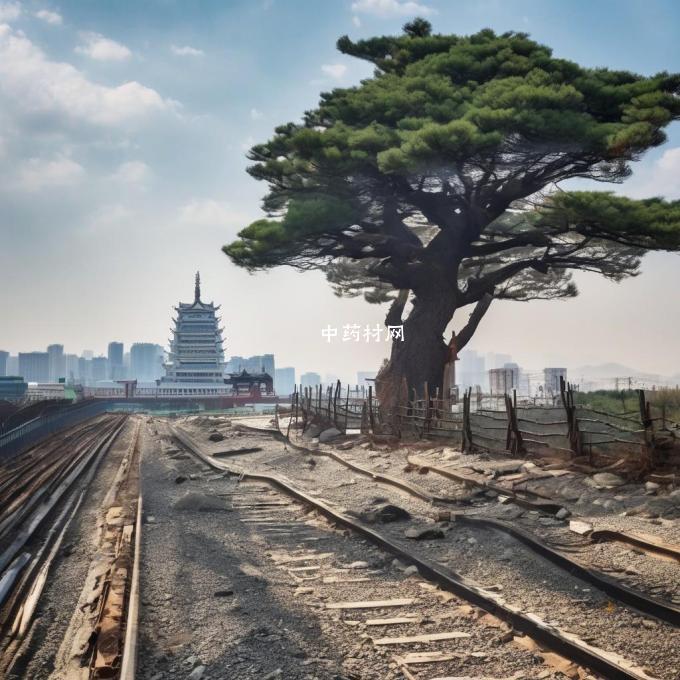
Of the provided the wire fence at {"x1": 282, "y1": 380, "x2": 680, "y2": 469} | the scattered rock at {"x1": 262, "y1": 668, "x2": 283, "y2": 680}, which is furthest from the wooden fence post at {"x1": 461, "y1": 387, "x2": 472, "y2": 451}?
the scattered rock at {"x1": 262, "y1": 668, "x2": 283, "y2": 680}

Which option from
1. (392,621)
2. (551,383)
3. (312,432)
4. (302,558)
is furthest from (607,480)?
(551,383)

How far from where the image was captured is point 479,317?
2569 centimetres

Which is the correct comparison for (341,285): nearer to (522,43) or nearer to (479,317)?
(479,317)

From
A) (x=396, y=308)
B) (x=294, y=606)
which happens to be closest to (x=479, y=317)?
(x=396, y=308)

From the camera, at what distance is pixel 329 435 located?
72.4 ft

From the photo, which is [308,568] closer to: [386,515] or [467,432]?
[386,515]

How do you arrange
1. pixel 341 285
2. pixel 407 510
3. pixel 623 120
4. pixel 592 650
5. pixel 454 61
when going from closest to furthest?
pixel 592 650, pixel 407 510, pixel 623 120, pixel 454 61, pixel 341 285

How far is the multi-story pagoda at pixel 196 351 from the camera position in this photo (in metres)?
112

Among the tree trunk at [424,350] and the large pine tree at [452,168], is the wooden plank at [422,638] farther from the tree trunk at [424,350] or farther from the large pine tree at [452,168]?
the tree trunk at [424,350]

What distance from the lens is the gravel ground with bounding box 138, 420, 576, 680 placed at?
4445 mm

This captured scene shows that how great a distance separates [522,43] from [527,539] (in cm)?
1807

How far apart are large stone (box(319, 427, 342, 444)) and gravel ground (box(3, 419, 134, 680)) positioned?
1048 centimetres

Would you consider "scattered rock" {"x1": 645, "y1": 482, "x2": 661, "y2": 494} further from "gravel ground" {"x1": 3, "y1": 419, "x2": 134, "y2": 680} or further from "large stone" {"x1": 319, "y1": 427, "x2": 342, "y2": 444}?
"large stone" {"x1": 319, "y1": 427, "x2": 342, "y2": 444}

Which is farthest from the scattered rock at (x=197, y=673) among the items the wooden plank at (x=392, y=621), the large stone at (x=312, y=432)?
the large stone at (x=312, y=432)
